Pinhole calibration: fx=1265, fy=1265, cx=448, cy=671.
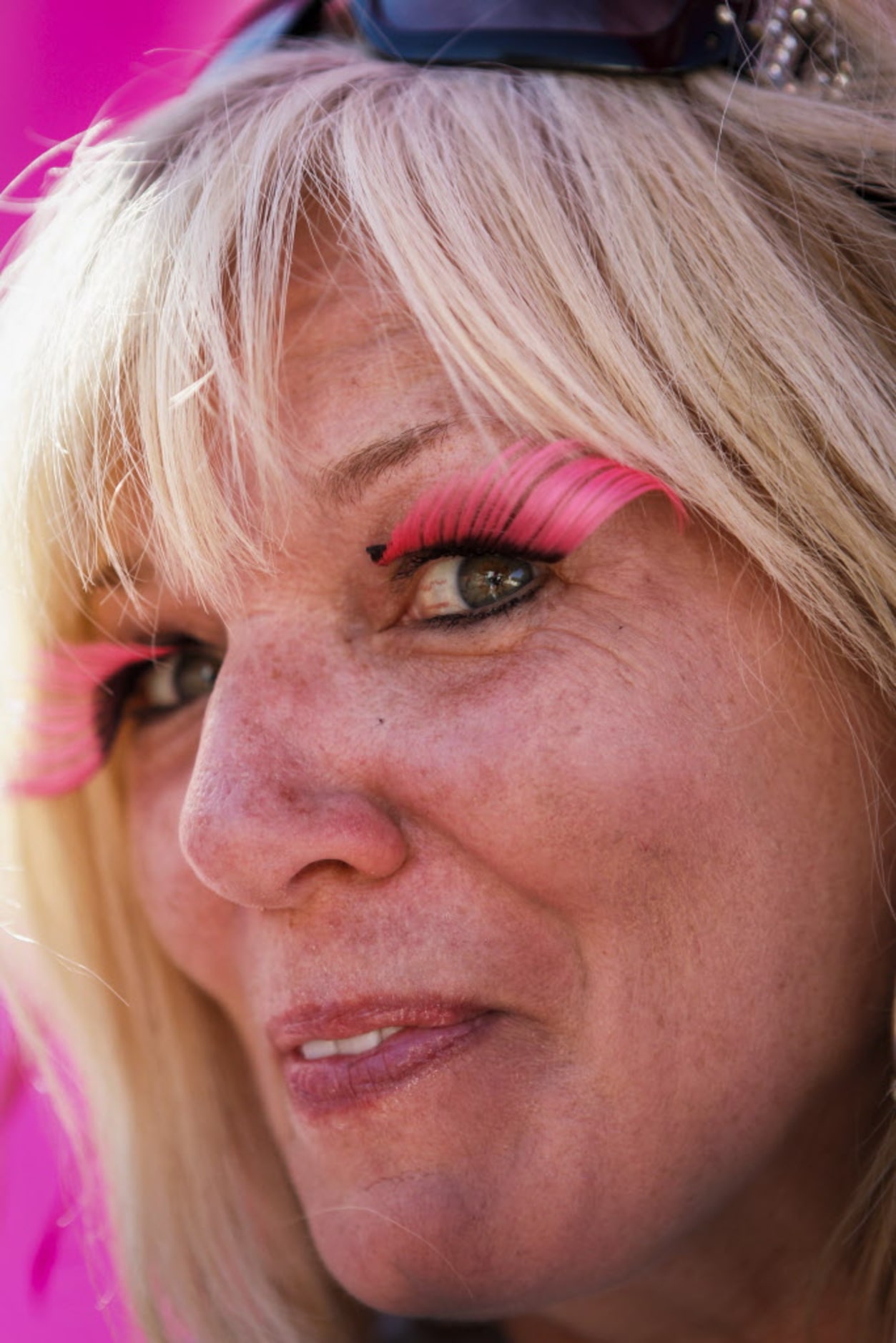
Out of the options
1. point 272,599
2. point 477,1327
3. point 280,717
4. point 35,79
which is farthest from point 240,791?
point 35,79

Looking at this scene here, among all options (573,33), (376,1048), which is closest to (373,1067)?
(376,1048)

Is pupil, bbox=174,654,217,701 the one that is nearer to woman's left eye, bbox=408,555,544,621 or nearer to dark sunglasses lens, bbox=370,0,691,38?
woman's left eye, bbox=408,555,544,621

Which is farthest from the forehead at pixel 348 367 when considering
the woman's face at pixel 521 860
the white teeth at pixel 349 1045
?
the white teeth at pixel 349 1045

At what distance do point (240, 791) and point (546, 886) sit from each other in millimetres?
296

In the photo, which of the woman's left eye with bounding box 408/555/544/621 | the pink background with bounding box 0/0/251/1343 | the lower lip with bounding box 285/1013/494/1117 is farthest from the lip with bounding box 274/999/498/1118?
the pink background with bounding box 0/0/251/1343

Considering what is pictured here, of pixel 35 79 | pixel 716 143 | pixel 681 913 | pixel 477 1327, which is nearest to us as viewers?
pixel 681 913

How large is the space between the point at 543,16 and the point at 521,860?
0.85 m

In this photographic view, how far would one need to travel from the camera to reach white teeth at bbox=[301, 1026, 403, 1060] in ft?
4.00

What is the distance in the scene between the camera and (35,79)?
2.10m

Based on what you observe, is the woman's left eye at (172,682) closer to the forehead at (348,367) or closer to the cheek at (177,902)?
the cheek at (177,902)

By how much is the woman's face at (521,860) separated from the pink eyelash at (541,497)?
2 centimetres

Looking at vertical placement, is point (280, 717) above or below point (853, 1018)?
above

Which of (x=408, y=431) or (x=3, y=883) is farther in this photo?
(x=3, y=883)

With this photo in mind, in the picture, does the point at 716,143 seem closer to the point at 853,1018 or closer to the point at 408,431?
the point at 408,431
